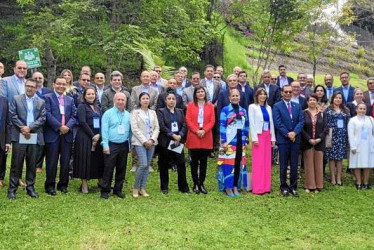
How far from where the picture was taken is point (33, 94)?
6.53m

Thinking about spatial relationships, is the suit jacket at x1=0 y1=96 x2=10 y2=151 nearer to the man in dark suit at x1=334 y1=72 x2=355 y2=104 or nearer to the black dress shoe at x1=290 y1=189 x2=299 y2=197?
the black dress shoe at x1=290 y1=189 x2=299 y2=197

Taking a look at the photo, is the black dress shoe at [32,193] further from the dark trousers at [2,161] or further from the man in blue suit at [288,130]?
the man in blue suit at [288,130]

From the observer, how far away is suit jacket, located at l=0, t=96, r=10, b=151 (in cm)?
643

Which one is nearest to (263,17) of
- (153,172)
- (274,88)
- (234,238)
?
(274,88)

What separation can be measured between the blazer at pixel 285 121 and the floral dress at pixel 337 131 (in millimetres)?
1002

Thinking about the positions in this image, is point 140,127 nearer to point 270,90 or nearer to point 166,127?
point 166,127

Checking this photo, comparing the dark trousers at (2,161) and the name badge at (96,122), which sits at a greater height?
the name badge at (96,122)

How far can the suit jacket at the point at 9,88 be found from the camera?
705 centimetres

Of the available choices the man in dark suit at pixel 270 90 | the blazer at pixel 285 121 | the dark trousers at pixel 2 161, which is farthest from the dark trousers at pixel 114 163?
the man in dark suit at pixel 270 90

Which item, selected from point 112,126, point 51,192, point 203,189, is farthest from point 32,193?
point 203,189

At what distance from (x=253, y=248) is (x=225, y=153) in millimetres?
2383

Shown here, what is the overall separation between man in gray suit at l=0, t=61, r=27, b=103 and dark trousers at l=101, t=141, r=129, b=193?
1.83m

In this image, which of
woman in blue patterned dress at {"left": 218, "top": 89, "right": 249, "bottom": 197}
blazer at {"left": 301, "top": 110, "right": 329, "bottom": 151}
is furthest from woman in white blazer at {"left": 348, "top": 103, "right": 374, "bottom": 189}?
woman in blue patterned dress at {"left": 218, "top": 89, "right": 249, "bottom": 197}

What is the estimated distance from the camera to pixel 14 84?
7.18 metres
